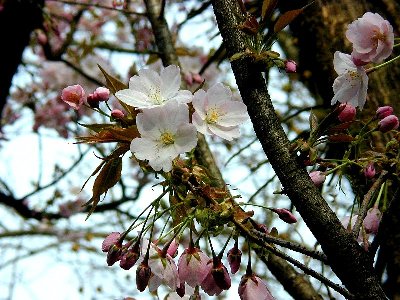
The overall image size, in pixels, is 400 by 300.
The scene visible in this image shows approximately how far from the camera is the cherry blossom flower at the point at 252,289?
2.95ft

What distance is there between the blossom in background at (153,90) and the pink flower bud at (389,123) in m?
0.33

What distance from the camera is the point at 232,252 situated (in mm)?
908

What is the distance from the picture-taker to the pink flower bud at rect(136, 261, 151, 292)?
35.0 inches

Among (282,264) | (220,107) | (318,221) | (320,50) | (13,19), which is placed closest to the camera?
(318,221)

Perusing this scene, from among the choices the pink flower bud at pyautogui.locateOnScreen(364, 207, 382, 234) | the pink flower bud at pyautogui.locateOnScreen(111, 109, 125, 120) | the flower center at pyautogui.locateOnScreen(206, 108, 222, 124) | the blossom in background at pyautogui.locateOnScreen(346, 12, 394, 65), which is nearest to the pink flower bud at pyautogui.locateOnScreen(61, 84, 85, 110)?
the pink flower bud at pyautogui.locateOnScreen(111, 109, 125, 120)

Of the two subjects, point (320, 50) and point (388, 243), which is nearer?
point (388, 243)

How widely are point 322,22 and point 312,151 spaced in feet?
3.74

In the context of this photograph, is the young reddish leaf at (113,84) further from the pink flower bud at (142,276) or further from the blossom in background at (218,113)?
the pink flower bud at (142,276)

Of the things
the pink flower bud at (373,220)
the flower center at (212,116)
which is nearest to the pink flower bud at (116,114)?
the flower center at (212,116)

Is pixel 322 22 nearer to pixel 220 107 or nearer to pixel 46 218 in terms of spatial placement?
pixel 220 107

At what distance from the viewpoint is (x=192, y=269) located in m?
0.92

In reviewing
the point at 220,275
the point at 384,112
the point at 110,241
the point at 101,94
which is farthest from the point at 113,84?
the point at 384,112

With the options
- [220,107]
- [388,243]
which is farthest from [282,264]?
[220,107]

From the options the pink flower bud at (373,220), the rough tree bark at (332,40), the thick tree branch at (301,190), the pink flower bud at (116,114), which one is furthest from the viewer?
the rough tree bark at (332,40)
